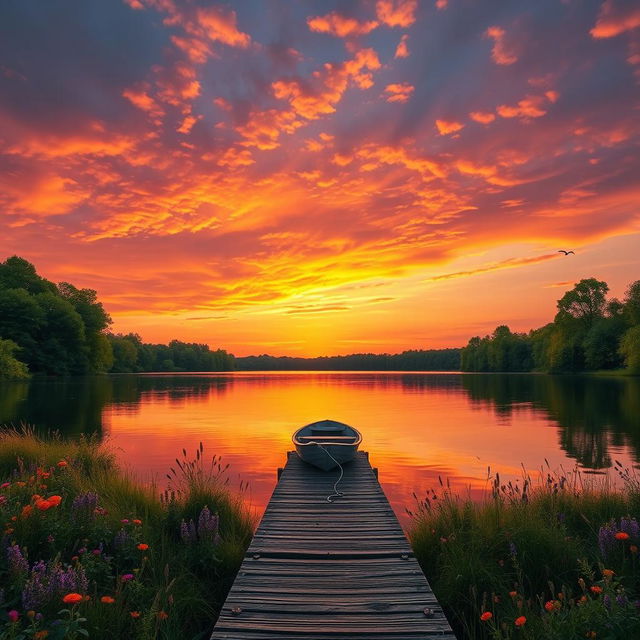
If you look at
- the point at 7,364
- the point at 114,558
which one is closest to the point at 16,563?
the point at 114,558

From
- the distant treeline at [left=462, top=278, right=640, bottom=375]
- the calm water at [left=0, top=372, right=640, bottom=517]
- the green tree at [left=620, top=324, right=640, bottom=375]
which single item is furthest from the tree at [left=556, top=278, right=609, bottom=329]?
the calm water at [left=0, top=372, right=640, bottom=517]

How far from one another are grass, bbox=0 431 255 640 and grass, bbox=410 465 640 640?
3616mm

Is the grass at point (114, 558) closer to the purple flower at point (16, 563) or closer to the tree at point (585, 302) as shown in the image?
the purple flower at point (16, 563)

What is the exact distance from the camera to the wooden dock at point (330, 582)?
18.1ft

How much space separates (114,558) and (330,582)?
344 cm

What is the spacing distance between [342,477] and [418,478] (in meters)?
6.00

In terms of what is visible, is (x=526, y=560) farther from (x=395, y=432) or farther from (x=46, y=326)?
(x=46, y=326)

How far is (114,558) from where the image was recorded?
7.61m

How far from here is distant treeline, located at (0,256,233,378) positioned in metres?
82.2

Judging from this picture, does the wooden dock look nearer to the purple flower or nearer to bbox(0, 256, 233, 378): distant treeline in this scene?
the purple flower

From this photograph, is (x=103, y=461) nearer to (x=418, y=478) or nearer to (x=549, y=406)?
(x=418, y=478)

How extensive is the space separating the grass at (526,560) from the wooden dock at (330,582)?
772mm

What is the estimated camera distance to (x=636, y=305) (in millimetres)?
88688

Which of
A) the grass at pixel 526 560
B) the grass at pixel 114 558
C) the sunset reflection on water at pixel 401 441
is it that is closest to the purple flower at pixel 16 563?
the grass at pixel 114 558
